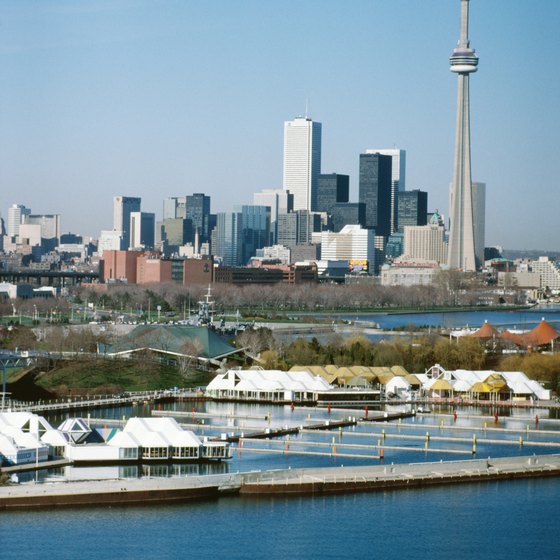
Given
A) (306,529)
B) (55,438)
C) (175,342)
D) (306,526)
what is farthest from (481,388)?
(306,529)

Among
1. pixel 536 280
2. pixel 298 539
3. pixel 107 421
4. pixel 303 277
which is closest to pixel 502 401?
pixel 107 421

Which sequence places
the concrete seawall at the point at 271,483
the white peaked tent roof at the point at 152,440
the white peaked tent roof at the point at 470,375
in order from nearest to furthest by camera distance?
1. the concrete seawall at the point at 271,483
2. the white peaked tent roof at the point at 152,440
3. the white peaked tent roof at the point at 470,375

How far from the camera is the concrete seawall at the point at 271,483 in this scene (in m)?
23.5

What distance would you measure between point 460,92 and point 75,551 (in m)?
110

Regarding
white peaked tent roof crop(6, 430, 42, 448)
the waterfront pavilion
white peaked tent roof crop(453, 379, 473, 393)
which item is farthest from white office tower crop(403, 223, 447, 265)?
white peaked tent roof crop(6, 430, 42, 448)

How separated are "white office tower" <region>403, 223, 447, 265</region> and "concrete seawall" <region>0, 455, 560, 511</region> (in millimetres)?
154669

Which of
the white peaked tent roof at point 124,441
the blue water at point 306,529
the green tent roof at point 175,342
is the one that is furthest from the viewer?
the green tent roof at point 175,342

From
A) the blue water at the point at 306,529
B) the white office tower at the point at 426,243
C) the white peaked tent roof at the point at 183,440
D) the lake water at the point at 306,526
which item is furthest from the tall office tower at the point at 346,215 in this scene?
the blue water at the point at 306,529

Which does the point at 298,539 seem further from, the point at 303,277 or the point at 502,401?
the point at 303,277

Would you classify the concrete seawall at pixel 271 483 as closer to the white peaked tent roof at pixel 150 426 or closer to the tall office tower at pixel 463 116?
the white peaked tent roof at pixel 150 426

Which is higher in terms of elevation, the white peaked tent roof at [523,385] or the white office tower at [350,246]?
the white office tower at [350,246]

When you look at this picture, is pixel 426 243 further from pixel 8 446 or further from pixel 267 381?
pixel 8 446

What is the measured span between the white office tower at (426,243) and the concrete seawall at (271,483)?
15467 centimetres

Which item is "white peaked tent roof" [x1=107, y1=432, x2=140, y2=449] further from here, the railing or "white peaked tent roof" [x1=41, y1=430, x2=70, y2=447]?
the railing
